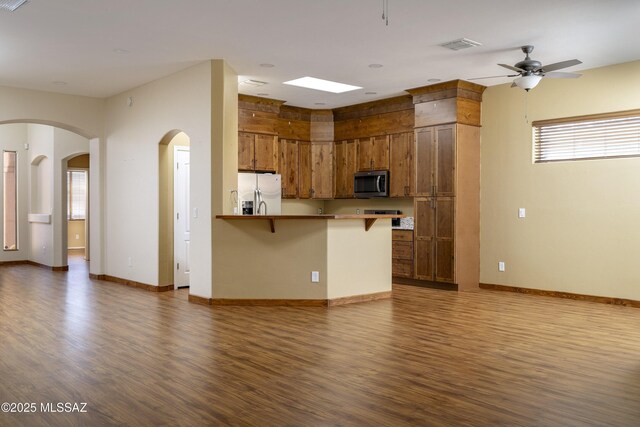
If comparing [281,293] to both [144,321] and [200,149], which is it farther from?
[200,149]

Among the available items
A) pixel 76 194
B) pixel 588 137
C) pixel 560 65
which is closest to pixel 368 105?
pixel 588 137

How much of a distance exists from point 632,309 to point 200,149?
548 cm

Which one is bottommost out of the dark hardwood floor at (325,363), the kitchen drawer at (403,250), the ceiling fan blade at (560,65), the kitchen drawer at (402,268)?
the dark hardwood floor at (325,363)

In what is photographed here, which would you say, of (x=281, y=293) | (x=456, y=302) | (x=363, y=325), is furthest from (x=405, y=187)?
(x=363, y=325)

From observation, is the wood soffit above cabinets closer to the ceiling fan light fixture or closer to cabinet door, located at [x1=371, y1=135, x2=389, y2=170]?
cabinet door, located at [x1=371, y1=135, x2=389, y2=170]

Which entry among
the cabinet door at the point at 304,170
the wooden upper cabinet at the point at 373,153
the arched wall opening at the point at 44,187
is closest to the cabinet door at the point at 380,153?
the wooden upper cabinet at the point at 373,153

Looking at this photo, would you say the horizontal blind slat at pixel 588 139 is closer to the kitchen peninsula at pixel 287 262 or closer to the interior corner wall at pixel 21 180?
the kitchen peninsula at pixel 287 262

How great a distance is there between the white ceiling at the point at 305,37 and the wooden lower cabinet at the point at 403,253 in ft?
7.53

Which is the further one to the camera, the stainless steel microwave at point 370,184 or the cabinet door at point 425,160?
the stainless steel microwave at point 370,184

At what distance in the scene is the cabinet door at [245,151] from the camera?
8683 millimetres

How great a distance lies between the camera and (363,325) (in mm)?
5348

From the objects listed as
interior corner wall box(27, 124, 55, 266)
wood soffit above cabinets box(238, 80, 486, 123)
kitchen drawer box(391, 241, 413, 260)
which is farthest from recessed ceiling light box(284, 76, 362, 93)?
interior corner wall box(27, 124, 55, 266)

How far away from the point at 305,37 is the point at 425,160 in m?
3.16

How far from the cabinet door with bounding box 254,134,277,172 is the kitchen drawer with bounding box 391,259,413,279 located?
2567 millimetres
